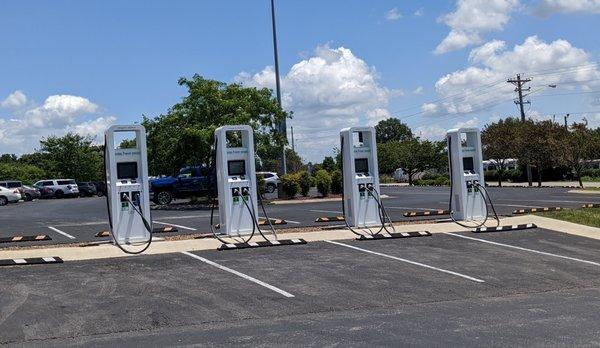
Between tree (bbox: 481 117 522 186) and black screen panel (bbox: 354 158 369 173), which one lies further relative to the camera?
tree (bbox: 481 117 522 186)

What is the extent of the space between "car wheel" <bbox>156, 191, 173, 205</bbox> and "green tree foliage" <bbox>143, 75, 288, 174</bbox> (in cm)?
129

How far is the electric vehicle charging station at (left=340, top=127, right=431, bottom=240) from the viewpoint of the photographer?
15.4 m

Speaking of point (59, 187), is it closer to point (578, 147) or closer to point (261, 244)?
point (578, 147)

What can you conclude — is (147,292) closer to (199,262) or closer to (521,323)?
(199,262)

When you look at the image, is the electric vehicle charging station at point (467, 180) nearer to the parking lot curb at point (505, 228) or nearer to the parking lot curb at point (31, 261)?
the parking lot curb at point (505, 228)

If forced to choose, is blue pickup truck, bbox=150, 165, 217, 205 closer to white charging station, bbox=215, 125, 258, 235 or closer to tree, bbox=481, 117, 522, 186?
white charging station, bbox=215, 125, 258, 235

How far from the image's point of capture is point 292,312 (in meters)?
8.05

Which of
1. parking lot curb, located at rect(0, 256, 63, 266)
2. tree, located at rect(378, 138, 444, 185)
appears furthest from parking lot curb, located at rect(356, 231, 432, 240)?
tree, located at rect(378, 138, 444, 185)

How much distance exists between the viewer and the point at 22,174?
59656 millimetres

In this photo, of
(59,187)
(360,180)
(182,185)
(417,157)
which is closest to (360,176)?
(360,180)

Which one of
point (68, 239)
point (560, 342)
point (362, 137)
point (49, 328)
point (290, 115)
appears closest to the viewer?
point (560, 342)

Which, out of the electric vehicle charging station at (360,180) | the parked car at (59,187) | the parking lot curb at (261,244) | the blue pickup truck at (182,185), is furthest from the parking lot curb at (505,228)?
the parked car at (59,187)

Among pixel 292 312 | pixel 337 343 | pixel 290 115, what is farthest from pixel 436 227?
pixel 290 115

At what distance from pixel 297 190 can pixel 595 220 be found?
1791cm
